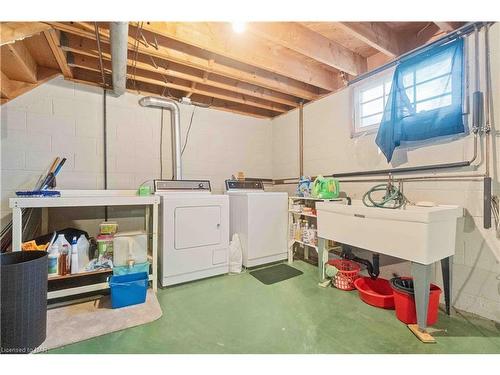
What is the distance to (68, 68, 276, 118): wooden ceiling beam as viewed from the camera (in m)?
2.72

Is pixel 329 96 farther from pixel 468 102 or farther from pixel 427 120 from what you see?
pixel 468 102

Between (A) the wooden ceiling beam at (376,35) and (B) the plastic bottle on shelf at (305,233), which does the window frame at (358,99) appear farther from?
(B) the plastic bottle on shelf at (305,233)

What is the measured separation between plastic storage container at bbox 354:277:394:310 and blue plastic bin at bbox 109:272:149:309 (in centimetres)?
194

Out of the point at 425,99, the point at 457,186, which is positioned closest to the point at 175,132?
the point at 425,99

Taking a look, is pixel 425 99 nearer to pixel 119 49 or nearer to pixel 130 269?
pixel 119 49

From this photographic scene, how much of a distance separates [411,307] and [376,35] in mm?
2272

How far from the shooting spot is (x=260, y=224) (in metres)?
2.83

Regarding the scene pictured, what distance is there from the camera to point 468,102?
5.73 ft

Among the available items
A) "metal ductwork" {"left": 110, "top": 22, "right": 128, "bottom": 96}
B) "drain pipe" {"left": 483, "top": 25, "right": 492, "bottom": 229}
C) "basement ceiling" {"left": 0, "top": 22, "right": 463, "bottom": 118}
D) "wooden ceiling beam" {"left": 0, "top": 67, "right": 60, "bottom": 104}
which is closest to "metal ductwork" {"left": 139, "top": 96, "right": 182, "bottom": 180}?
"basement ceiling" {"left": 0, "top": 22, "right": 463, "bottom": 118}

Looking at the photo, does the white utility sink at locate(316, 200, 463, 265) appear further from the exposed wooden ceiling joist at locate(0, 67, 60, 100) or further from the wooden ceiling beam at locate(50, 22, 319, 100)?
the exposed wooden ceiling joist at locate(0, 67, 60, 100)

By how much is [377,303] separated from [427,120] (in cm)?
162

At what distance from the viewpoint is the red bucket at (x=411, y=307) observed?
5.26 feet

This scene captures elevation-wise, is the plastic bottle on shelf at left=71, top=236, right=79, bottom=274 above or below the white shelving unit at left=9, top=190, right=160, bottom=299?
below
